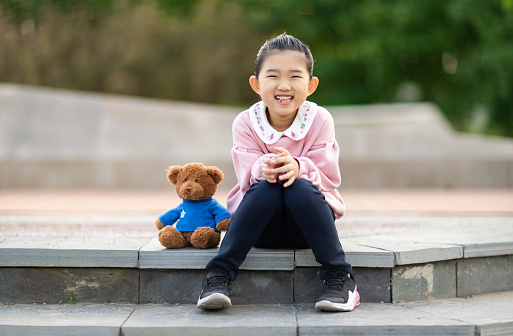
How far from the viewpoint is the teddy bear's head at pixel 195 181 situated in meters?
3.12

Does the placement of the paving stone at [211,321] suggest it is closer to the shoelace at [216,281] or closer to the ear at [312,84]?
the shoelace at [216,281]

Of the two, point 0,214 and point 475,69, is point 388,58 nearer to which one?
point 475,69

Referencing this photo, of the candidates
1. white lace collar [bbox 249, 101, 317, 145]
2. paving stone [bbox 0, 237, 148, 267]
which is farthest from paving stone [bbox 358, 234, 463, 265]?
paving stone [bbox 0, 237, 148, 267]

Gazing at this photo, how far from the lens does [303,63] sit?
3.06 m

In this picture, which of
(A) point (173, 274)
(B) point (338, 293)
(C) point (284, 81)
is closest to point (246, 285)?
(A) point (173, 274)

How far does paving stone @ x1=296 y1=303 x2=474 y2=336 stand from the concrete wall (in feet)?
23.8

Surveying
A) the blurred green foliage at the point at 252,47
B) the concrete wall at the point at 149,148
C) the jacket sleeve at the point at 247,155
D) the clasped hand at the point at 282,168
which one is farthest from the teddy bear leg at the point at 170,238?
the blurred green foliage at the point at 252,47

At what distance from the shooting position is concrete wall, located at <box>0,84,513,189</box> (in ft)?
32.6

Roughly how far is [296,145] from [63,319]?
140 centimetres

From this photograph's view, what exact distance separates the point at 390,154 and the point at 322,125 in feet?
24.8

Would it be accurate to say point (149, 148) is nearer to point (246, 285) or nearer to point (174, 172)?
point (174, 172)

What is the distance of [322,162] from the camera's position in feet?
10.00

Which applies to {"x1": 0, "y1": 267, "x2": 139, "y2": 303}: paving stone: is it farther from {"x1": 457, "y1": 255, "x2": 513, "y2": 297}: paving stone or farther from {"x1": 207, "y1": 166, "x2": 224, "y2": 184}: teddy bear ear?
{"x1": 457, "y1": 255, "x2": 513, "y2": 297}: paving stone

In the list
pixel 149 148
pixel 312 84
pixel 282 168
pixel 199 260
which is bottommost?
pixel 199 260
